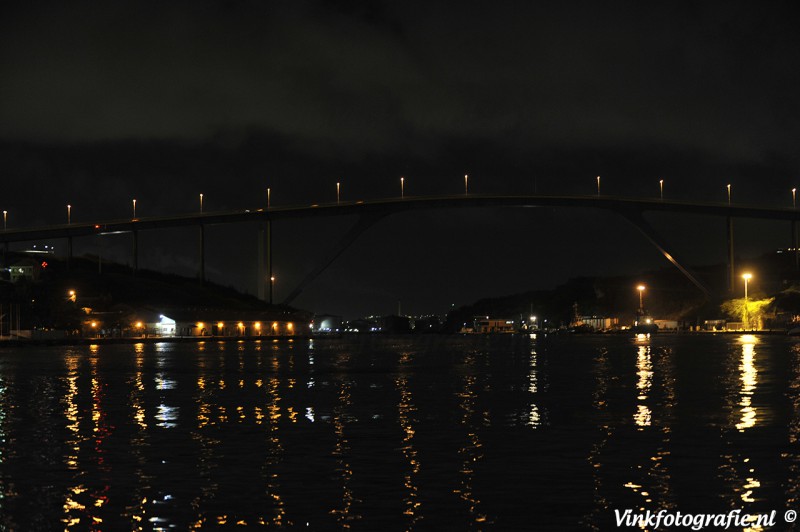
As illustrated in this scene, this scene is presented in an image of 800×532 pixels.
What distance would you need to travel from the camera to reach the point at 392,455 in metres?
16.2

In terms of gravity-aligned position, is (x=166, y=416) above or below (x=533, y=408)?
above

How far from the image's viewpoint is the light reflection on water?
1198cm

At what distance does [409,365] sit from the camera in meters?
A: 48.9

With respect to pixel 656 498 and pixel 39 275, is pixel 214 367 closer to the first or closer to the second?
pixel 656 498

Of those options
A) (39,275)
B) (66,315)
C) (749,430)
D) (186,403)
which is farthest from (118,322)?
(749,430)

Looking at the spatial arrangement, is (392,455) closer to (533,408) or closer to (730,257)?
(533,408)

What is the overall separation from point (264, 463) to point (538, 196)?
116345 millimetres

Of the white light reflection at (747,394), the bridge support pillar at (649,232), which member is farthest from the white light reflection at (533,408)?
the bridge support pillar at (649,232)

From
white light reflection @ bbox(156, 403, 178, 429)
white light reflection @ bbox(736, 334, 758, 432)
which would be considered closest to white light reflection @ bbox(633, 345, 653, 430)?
white light reflection @ bbox(736, 334, 758, 432)

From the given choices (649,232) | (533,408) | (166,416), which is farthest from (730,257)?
(166,416)

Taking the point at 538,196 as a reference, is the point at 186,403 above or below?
below

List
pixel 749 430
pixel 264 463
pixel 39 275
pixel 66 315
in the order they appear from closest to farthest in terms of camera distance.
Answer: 1. pixel 264 463
2. pixel 749 430
3. pixel 66 315
4. pixel 39 275

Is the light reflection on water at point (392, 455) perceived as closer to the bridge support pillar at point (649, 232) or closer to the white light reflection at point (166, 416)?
the white light reflection at point (166, 416)

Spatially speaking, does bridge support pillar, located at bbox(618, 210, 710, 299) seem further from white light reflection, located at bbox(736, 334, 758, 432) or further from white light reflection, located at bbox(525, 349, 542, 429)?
white light reflection, located at bbox(525, 349, 542, 429)
